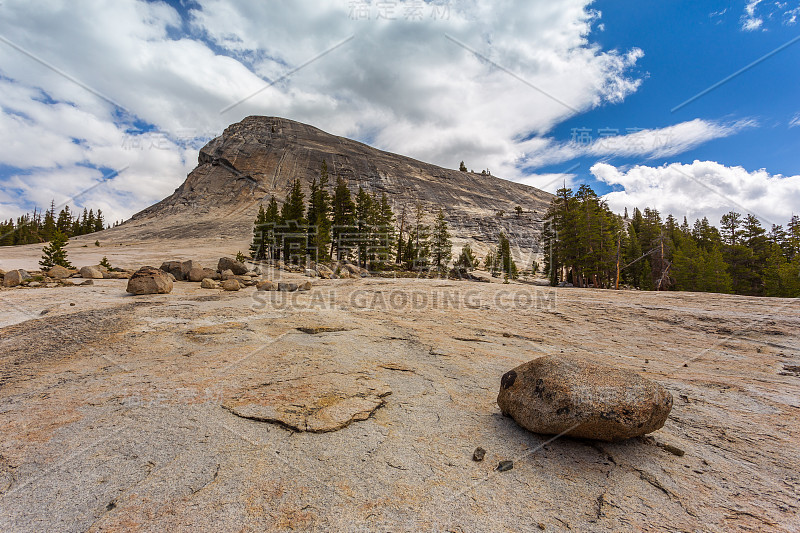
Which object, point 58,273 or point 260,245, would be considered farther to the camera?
point 260,245

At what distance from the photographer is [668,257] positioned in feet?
139

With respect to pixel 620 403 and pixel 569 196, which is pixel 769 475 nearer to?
pixel 620 403

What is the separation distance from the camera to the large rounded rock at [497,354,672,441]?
11.4ft

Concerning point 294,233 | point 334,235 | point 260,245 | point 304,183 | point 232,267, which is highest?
point 304,183

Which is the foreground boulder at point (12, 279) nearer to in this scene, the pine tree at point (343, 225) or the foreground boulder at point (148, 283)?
the foreground boulder at point (148, 283)

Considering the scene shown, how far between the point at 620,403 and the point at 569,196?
4090 cm

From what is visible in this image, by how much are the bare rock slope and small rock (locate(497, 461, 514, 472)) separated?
6348cm

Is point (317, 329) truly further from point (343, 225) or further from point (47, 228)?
point (47, 228)

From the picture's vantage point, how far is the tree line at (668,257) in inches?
1300

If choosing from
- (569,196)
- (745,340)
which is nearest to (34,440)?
(745,340)

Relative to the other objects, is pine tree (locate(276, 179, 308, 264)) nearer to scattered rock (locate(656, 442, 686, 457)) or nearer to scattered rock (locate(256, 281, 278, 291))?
scattered rock (locate(256, 281, 278, 291))

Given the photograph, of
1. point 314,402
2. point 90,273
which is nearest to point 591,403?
point 314,402

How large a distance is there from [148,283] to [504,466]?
13.5 meters

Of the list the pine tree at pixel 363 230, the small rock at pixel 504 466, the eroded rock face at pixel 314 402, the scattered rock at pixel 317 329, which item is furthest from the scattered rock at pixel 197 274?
the pine tree at pixel 363 230
